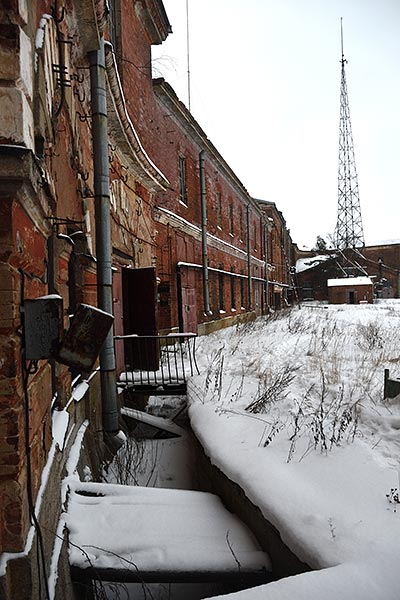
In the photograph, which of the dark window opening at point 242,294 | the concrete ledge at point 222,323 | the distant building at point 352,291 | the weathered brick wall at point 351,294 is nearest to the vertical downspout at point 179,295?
the concrete ledge at point 222,323

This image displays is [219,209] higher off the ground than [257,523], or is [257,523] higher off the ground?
[219,209]

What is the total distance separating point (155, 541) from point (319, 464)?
4.86ft

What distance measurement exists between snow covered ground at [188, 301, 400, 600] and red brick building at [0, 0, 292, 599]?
1.22 metres

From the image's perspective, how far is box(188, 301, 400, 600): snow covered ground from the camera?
2033 mm

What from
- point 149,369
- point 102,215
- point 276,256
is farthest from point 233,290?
point 276,256

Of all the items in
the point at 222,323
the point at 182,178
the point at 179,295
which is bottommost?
the point at 222,323

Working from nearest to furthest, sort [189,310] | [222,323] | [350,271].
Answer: [189,310]
[222,323]
[350,271]

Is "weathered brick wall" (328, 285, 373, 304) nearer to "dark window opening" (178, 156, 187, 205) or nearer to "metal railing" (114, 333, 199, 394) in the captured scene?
"dark window opening" (178, 156, 187, 205)

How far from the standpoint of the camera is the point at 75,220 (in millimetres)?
4211

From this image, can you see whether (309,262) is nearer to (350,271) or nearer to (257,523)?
(350,271)

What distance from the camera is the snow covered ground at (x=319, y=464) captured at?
6.67ft

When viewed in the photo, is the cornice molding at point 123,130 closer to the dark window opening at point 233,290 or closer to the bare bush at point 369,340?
the bare bush at point 369,340

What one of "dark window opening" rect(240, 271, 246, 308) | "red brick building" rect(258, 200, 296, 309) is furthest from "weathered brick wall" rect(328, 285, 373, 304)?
"dark window opening" rect(240, 271, 246, 308)

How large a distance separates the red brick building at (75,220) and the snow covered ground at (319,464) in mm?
1217
